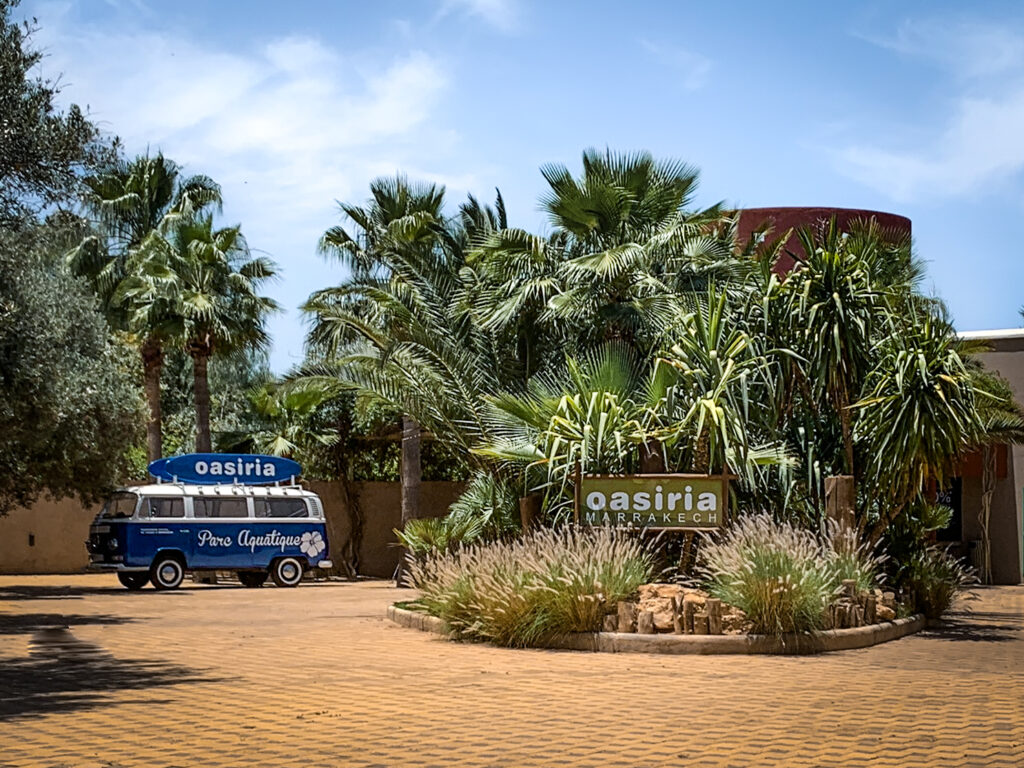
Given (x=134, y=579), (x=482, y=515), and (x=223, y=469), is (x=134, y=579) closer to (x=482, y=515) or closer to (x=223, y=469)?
(x=223, y=469)

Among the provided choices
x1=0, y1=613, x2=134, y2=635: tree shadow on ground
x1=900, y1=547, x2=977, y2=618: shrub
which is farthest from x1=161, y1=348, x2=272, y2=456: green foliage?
x1=900, y1=547, x2=977, y2=618: shrub

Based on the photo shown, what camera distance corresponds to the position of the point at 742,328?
58.3 ft

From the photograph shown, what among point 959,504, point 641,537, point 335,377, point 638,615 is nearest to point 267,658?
point 638,615

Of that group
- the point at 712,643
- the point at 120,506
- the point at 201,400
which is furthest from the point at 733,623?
the point at 201,400

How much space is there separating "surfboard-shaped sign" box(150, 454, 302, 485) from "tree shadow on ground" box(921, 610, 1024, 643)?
14.6 meters

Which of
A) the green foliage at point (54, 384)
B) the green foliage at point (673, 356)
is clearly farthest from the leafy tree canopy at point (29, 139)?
the green foliage at point (673, 356)

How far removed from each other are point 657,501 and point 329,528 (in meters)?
18.5

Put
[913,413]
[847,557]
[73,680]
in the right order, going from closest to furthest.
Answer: [73,680], [847,557], [913,413]

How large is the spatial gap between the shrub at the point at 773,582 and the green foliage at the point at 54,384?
8349mm

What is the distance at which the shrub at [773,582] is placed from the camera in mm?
13812

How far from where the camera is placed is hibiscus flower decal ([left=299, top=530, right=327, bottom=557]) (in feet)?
A: 94.3

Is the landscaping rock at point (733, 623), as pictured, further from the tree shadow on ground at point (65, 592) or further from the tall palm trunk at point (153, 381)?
the tall palm trunk at point (153, 381)

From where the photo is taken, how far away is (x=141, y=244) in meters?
34.2

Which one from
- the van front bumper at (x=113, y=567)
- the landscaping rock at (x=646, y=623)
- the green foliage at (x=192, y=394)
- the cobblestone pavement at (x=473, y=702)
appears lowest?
the cobblestone pavement at (x=473, y=702)
